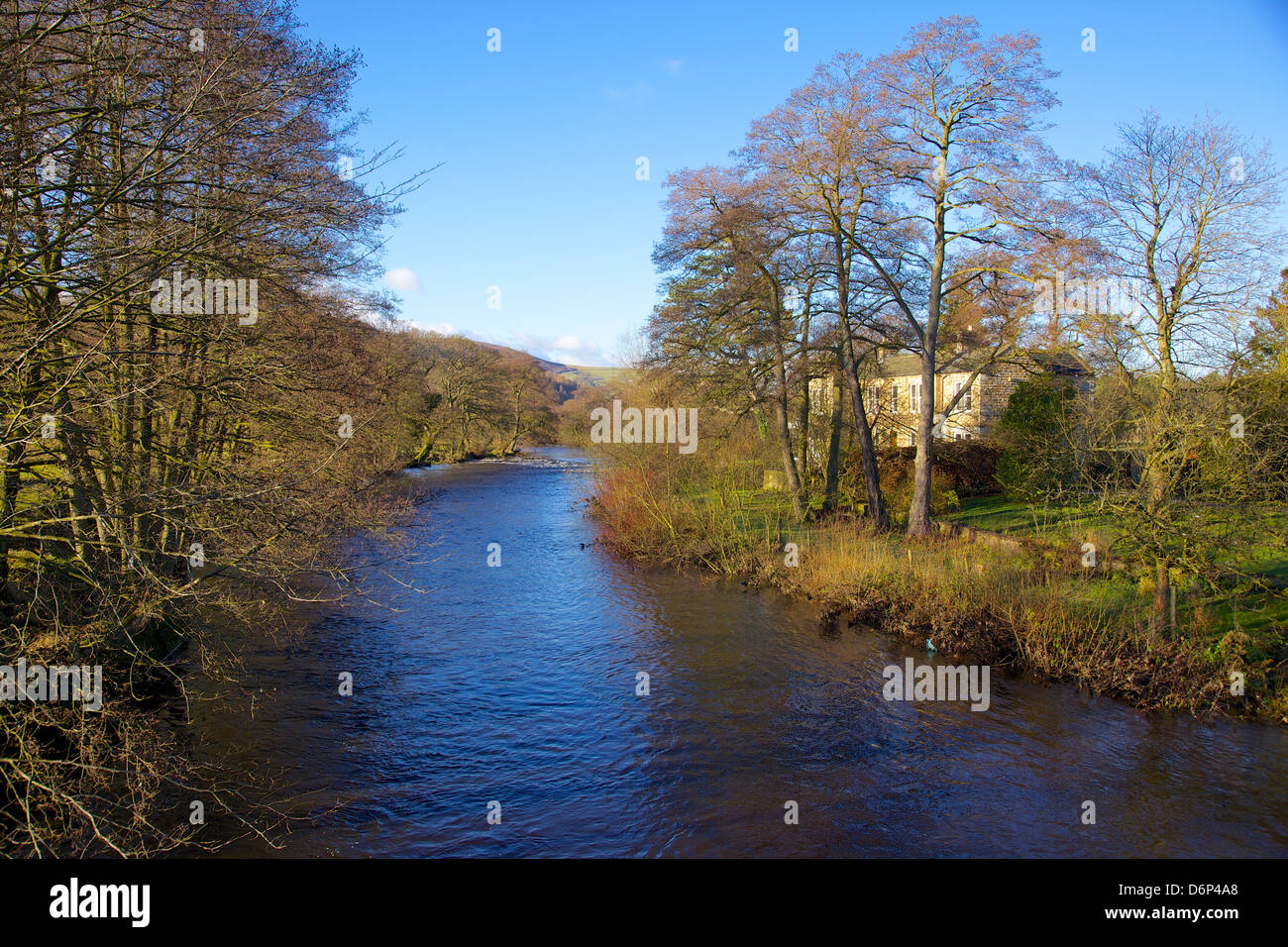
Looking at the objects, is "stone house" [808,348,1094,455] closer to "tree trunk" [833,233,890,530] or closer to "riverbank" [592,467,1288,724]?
→ "tree trunk" [833,233,890,530]

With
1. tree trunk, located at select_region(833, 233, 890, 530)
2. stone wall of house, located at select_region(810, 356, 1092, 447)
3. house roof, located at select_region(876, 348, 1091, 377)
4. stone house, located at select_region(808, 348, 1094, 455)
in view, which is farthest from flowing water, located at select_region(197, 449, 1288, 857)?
stone wall of house, located at select_region(810, 356, 1092, 447)

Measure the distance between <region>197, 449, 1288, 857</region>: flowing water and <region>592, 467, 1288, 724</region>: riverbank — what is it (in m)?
0.49

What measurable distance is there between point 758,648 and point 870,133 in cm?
1241

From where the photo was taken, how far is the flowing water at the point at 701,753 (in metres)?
7.61

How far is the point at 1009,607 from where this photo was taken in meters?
12.4

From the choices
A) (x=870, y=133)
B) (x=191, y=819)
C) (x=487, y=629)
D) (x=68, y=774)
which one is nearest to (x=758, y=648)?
(x=487, y=629)

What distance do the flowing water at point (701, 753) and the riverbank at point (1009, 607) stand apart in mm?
490

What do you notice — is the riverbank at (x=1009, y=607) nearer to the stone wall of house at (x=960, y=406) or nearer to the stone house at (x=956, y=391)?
the stone house at (x=956, y=391)

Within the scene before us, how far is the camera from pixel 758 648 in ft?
45.0

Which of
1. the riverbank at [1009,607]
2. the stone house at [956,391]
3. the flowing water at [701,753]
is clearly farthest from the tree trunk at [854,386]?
the flowing water at [701,753]

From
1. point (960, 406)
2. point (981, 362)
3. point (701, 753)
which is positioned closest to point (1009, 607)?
point (701, 753)

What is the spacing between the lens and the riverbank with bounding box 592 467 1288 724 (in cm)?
1042

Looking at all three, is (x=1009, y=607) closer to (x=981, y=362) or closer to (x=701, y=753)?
(x=701, y=753)

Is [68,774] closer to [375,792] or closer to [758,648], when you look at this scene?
[375,792]
